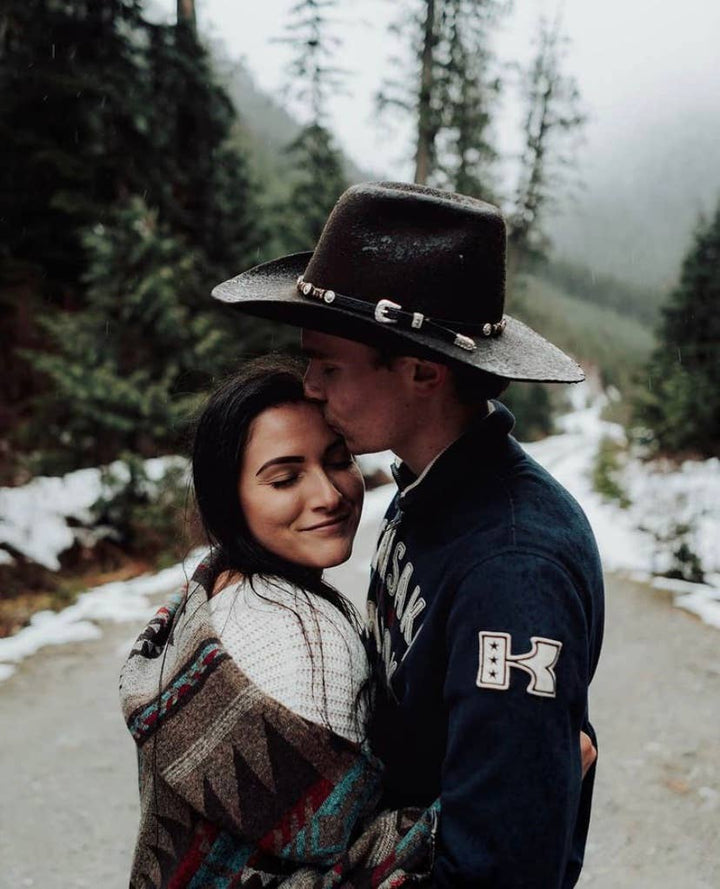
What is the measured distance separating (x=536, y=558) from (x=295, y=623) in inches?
21.3

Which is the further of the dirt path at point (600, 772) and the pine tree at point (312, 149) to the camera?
the pine tree at point (312, 149)

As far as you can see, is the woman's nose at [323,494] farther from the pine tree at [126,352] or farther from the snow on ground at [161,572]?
the pine tree at [126,352]

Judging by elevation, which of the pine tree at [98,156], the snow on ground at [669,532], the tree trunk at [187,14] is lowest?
the snow on ground at [669,532]

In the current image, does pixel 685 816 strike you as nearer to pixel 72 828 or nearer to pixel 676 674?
pixel 676 674

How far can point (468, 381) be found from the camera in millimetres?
1614

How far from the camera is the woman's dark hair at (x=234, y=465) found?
1.72 metres

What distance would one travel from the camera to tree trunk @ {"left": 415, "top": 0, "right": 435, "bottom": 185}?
1323cm

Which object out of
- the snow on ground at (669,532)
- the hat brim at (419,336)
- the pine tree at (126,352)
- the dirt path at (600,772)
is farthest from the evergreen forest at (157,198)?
the snow on ground at (669,532)

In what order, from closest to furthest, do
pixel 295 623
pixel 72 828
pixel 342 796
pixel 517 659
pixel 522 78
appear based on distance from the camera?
pixel 517 659, pixel 342 796, pixel 295 623, pixel 72 828, pixel 522 78

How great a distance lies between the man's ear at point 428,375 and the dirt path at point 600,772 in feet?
9.70

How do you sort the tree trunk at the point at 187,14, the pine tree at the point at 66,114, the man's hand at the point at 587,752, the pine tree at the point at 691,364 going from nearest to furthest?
the man's hand at the point at 587,752 → the pine tree at the point at 66,114 → the tree trunk at the point at 187,14 → the pine tree at the point at 691,364

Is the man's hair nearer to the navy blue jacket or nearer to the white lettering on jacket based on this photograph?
the navy blue jacket

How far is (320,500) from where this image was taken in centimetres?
173

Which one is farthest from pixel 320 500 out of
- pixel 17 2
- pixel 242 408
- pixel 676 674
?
pixel 17 2
